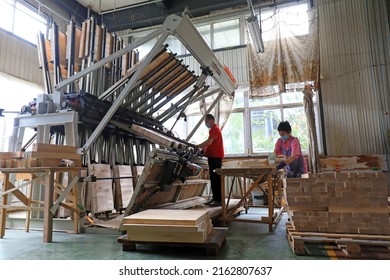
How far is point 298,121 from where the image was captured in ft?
23.9

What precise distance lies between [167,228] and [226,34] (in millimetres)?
7444

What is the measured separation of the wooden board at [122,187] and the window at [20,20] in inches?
164

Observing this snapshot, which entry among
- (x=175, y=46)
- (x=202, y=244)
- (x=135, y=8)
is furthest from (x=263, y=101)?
(x=202, y=244)

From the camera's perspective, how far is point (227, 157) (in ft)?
25.1

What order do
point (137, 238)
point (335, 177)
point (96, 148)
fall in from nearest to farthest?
point (137, 238) → point (335, 177) → point (96, 148)

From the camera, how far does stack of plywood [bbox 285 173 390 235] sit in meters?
2.50

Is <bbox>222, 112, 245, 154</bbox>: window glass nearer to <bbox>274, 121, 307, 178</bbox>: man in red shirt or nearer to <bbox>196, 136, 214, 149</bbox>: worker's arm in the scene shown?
<bbox>196, 136, 214, 149</bbox>: worker's arm

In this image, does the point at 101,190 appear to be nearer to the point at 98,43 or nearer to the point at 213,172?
the point at 213,172

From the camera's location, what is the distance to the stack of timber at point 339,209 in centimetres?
245

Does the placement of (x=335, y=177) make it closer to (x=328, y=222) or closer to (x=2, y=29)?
(x=328, y=222)

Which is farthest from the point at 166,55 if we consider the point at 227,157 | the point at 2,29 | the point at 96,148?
the point at 2,29

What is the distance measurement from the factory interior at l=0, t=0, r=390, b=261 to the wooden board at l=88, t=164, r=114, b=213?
23 mm

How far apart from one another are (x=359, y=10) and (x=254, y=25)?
3551mm

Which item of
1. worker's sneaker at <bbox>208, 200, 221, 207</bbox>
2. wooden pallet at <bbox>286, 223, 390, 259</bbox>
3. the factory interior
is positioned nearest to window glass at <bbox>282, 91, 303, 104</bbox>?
the factory interior
